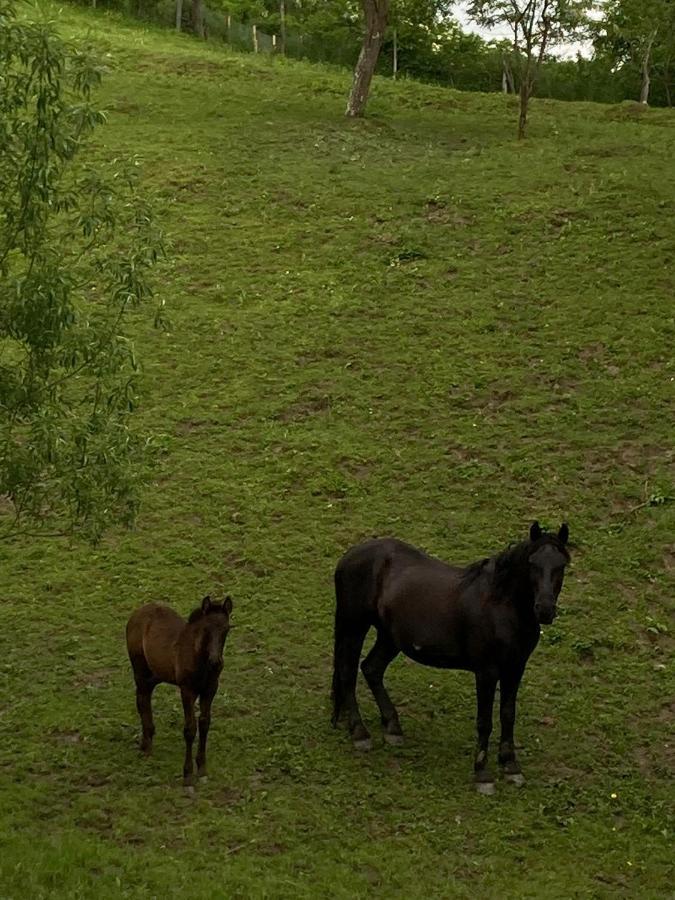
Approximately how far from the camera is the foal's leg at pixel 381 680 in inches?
460

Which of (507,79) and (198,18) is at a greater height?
(198,18)

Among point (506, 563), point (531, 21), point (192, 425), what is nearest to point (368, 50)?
point (531, 21)

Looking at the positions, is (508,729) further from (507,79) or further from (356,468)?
(507,79)

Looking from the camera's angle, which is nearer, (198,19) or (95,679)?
(95,679)

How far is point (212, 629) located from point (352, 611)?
6.92ft

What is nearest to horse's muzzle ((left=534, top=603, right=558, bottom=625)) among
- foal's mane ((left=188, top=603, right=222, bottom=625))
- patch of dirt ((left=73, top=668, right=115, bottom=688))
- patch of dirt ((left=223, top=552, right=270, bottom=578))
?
foal's mane ((left=188, top=603, right=222, bottom=625))

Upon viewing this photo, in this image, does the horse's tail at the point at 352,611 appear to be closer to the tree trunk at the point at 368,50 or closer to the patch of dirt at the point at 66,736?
the patch of dirt at the point at 66,736

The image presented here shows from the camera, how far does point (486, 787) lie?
10766 mm

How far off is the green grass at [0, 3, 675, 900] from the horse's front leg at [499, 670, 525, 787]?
33cm

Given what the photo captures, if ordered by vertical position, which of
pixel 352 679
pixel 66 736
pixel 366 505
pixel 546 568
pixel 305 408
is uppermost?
pixel 546 568

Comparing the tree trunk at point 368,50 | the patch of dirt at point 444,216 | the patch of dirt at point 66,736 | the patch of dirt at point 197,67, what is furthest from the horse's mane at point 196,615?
the patch of dirt at point 197,67

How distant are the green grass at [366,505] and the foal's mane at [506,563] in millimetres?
1936

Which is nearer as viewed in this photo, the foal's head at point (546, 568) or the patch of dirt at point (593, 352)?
the foal's head at point (546, 568)

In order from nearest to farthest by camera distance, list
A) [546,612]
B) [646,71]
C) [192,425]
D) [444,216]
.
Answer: [546,612]
[192,425]
[444,216]
[646,71]
